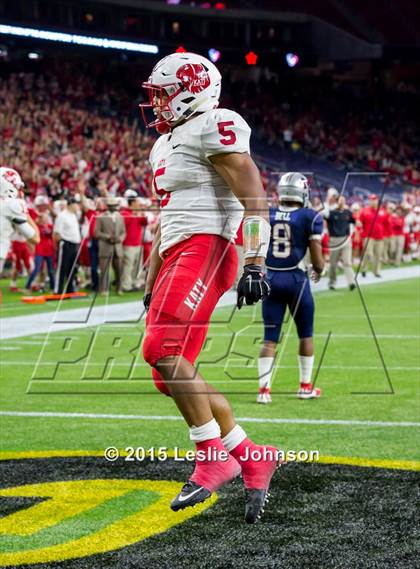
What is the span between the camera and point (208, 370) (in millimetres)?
10406

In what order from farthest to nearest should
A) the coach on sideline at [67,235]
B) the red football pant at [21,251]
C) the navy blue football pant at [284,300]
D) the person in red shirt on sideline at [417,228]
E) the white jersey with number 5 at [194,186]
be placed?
the person in red shirt on sideline at [417,228] → the red football pant at [21,251] → the coach on sideline at [67,235] → the navy blue football pant at [284,300] → the white jersey with number 5 at [194,186]

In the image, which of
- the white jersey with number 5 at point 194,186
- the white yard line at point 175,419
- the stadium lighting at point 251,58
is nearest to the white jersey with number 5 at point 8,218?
the white yard line at point 175,419

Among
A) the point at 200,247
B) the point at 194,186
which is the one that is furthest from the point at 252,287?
the point at 194,186

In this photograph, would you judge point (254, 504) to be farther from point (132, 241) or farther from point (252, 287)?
point (132, 241)

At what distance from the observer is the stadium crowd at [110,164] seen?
18.7 metres

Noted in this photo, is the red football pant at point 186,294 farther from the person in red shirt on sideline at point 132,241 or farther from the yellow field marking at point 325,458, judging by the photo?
the person in red shirt on sideline at point 132,241

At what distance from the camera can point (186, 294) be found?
4.44 metres

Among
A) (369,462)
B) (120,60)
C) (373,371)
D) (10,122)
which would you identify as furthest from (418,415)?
(120,60)

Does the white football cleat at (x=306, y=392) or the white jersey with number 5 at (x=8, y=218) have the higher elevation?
the white jersey with number 5 at (x=8, y=218)

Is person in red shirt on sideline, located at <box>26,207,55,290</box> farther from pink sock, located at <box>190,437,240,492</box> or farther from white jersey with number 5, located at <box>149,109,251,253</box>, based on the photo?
pink sock, located at <box>190,437,240,492</box>

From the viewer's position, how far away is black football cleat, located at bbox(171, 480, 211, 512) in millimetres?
4289

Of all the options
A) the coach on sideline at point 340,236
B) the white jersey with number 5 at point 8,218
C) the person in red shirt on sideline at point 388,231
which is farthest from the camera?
the person in red shirt on sideline at point 388,231

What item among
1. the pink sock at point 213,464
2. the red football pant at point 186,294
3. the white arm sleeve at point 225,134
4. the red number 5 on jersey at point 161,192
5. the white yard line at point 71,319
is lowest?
the white yard line at point 71,319

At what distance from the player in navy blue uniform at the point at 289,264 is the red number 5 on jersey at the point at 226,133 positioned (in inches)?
156
